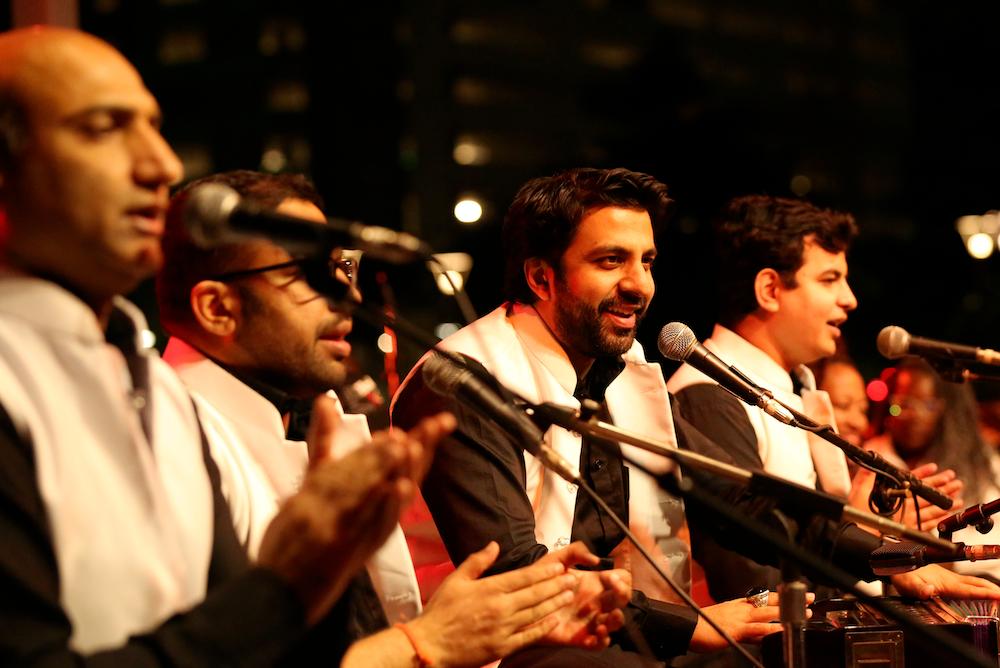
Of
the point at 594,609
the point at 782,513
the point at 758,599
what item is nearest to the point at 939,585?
the point at 758,599

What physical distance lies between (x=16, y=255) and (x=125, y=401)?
0.99 feet

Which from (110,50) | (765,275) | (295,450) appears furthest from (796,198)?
(110,50)

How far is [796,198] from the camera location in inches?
233

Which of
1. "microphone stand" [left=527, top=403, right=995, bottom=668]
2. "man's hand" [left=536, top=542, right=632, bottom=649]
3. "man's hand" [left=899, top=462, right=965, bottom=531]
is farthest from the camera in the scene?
"man's hand" [left=899, top=462, right=965, bottom=531]

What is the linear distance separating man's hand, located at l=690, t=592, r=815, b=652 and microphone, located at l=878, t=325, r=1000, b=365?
2.70 ft

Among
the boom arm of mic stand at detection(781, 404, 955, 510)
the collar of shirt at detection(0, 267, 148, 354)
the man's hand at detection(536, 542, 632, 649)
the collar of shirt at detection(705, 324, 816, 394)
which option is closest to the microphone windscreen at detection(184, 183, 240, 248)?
the collar of shirt at detection(0, 267, 148, 354)

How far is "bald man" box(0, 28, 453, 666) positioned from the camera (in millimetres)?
1905

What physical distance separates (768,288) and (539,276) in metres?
1.49

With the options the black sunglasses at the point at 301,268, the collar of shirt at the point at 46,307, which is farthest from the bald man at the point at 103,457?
the black sunglasses at the point at 301,268

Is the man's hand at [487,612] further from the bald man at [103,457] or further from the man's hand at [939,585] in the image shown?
the man's hand at [939,585]

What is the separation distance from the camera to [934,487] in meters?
4.36

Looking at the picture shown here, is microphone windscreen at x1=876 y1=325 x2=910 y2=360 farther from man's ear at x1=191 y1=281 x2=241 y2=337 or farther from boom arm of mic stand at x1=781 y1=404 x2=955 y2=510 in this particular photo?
man's ear at x1=191 y1=281 x2=241 y2=337

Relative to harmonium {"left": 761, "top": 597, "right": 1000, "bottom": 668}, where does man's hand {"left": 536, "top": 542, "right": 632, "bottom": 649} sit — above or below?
above

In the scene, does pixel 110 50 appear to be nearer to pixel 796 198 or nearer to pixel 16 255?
pixel 16 255
